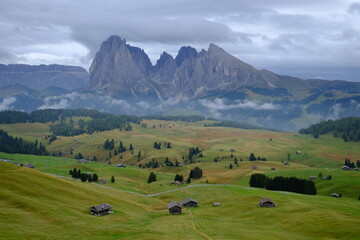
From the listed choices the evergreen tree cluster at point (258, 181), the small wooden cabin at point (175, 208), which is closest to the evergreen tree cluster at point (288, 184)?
the evergreen tree cluster at point (258, 181)

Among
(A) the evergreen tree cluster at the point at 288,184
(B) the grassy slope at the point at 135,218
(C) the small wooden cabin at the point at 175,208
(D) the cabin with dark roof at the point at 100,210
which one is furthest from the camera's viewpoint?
(A) the evergreen tree cluster at the point at 288,184

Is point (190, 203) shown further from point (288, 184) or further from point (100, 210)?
point (288, 184)

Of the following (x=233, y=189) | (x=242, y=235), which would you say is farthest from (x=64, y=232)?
(x=233, y=189)

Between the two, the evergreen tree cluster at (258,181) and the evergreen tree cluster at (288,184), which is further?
the evergreen tree cluster at (258,181)

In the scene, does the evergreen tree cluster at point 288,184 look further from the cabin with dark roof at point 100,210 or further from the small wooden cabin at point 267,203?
the cabin with dark roof at point 100,210

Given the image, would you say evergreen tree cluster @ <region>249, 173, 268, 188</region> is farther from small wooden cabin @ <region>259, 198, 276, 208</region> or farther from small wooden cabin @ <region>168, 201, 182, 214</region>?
small wooden cabin @ <region>168, 201, 182, 214</region>

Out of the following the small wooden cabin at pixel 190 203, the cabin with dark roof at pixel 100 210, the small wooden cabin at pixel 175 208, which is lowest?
the small wooden cabin at pixel 190 203

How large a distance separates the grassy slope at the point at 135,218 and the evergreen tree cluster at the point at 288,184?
42.1m

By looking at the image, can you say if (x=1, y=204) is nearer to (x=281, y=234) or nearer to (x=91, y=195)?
(x=91, y=195)

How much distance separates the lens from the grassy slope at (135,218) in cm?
7356

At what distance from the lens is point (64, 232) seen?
71125mm

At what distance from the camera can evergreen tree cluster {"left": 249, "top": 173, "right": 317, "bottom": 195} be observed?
152875mm

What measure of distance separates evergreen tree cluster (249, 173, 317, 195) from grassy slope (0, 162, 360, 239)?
42.1 meters

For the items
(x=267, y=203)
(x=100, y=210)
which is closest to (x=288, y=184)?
(x=267, y=203)
